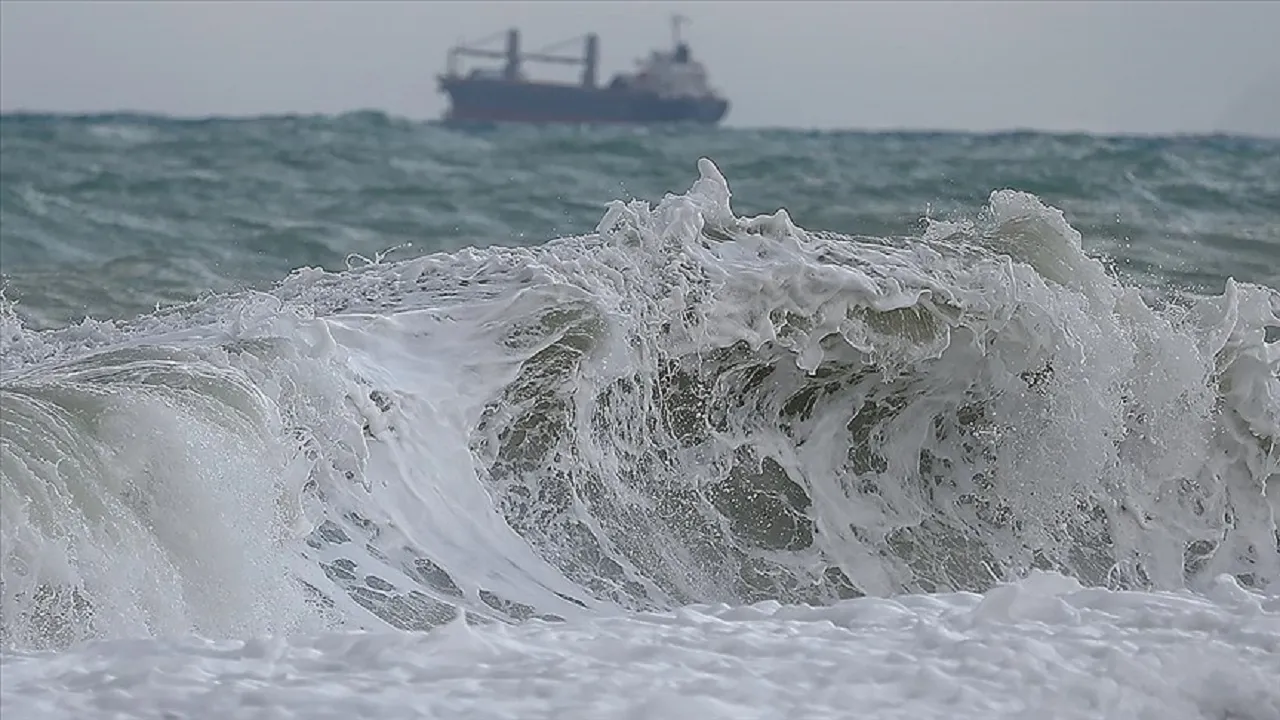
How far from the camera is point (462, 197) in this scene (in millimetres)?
12477

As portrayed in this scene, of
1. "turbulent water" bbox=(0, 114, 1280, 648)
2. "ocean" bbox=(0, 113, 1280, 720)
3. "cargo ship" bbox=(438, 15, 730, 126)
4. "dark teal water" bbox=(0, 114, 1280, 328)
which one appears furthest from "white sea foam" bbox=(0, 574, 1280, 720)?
"cargo ship" bbox=(438, 15, 730, 126)

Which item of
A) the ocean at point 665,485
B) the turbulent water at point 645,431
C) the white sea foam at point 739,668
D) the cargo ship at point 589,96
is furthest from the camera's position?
the cargo ship at point 589,96

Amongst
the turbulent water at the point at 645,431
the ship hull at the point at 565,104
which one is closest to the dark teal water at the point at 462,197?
the turbulent water at the point at 645,431

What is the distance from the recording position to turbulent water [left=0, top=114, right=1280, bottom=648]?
3.05 meters

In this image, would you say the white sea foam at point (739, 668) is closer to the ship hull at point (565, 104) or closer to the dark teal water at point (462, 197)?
the dark teal water at point (462, 197)

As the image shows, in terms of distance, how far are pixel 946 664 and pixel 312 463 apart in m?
1.53

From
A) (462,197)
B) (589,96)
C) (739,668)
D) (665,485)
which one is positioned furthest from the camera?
(589,96)

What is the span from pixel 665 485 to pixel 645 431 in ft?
0.46

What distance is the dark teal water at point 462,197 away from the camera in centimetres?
820

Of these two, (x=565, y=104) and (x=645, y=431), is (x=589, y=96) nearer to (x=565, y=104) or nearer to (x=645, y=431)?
(x=565, y=104)

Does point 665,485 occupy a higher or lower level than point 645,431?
lower

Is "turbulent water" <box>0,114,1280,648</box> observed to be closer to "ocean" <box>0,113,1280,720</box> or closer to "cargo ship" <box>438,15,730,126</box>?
"ocean" <box>0,113,1280,720</box>

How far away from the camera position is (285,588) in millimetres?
3156

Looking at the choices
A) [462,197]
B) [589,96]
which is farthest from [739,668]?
[589,96]
